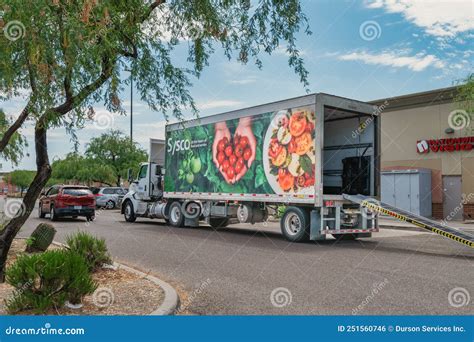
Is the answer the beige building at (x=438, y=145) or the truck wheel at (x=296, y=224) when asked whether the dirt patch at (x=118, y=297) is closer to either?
the truck wheel at (x=296, y=224)

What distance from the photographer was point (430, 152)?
27.0m

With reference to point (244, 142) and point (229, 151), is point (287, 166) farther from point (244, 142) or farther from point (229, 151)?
point (229, 151)

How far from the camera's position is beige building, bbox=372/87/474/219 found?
2520 cm

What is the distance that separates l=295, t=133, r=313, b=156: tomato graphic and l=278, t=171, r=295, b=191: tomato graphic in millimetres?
757

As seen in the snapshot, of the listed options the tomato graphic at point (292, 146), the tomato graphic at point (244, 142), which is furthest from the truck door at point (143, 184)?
the tomato graphic at point (292, 146)

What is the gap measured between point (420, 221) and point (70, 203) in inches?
634

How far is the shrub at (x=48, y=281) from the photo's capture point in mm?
5383

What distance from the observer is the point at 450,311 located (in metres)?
5.97

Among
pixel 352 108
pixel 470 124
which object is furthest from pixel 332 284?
pixel 470 124

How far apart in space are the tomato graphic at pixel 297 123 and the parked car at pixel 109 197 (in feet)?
81.8

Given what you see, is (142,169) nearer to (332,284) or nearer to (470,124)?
(332,284)

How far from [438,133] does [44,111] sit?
962 inches

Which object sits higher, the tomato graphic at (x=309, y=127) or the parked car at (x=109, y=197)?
the tomato graphic at (x=309, y=127)

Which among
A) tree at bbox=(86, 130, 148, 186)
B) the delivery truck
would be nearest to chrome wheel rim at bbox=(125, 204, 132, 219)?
the delivery truck
